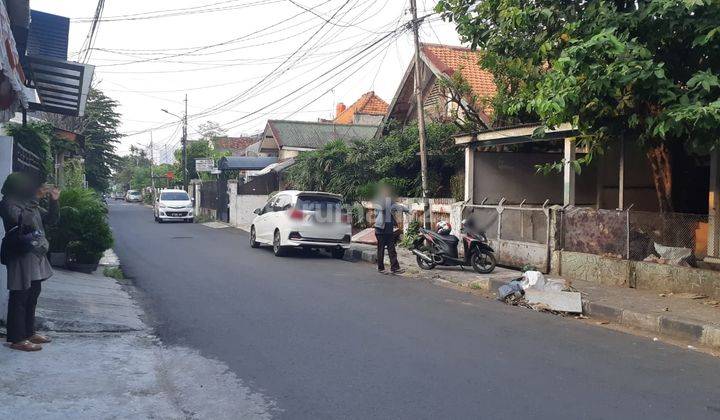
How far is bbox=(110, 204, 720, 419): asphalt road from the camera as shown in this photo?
16.9 ft

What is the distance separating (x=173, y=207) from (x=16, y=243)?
2679 cm

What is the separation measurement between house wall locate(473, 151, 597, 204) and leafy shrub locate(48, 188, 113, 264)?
27.9 feet

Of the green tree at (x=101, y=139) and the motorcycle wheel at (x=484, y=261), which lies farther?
the green tree at (x=101, y=139)

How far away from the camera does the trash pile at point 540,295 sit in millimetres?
9453

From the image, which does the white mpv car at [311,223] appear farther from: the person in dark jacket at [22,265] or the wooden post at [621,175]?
the person in dark jacket at [22,265]

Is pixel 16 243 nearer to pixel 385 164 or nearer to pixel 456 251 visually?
pixel 456 251

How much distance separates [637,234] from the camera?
11.3 metres

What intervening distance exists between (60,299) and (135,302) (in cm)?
126

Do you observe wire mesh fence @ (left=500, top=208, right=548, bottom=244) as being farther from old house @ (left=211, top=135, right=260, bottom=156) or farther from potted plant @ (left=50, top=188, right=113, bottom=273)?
old house @ (left=211, top=135, right=260, bottom=156)

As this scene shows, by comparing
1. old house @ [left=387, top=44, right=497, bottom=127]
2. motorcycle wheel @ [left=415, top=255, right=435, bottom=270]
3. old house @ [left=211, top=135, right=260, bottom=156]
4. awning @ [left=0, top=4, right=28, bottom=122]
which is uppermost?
old house @ [left=211, top=135, right=260, bottom=156]

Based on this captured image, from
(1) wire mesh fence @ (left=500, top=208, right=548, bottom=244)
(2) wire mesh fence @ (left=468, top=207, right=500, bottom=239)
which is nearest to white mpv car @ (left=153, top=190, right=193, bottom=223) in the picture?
(2) wire mesh fence @ (left=468, top=207, right=500, bottom=239)

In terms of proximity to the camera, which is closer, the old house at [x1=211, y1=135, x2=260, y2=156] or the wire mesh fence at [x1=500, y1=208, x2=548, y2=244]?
the wire mesh fence at [x1=500, y1=208, x2=548, y2=244]

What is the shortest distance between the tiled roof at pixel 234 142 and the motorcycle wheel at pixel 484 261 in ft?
193

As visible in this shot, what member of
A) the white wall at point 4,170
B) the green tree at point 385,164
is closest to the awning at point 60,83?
the white wall at point 4,170
